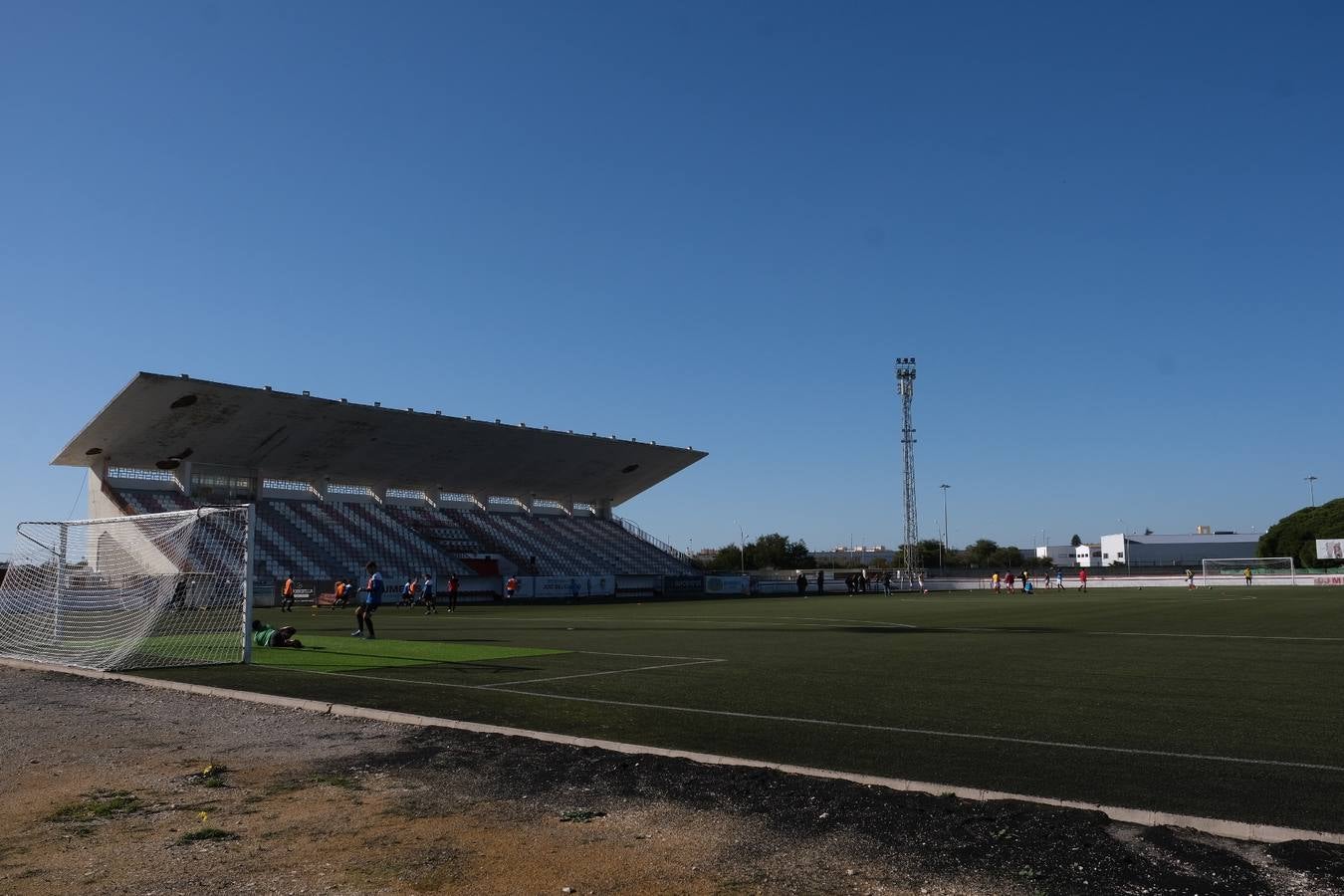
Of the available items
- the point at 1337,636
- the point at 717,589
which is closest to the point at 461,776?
the point at 1337,636

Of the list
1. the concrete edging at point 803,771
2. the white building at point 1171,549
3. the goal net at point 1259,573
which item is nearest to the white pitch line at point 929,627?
the concrete edging at point 803,771

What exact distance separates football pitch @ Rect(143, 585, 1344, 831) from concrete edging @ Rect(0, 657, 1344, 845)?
252 mm

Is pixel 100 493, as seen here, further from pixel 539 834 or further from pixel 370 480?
pixel 539 834

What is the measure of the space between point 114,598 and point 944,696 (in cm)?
1714

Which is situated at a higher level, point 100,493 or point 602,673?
point 100,493

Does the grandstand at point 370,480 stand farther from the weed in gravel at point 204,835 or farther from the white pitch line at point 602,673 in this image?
the weed in gravel at point 204,835

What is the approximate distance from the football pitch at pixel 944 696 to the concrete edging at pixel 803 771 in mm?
252

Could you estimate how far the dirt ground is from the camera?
4.83 metres

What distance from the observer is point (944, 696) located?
1139 centimetres

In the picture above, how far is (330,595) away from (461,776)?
41308 mm

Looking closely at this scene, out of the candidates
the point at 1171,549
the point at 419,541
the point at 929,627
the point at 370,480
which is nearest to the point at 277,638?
the point at 929,627

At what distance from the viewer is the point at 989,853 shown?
5188 mm

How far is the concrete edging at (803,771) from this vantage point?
5.44m

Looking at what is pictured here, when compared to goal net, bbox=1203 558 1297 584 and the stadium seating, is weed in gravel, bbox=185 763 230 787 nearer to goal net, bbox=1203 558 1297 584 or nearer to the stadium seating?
the stadium seating
